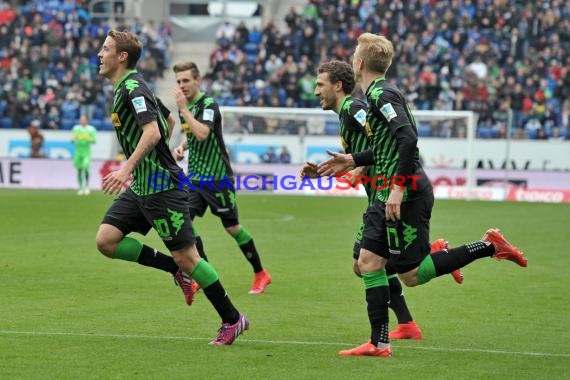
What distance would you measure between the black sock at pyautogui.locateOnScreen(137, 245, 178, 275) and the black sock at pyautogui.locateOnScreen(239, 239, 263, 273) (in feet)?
8.31

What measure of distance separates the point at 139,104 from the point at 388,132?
5.88 ft

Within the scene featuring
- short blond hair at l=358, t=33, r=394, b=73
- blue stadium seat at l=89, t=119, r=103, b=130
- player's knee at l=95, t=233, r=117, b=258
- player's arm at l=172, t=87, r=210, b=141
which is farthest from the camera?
blue stadium seat at l=89, t=119, r=103, b=130

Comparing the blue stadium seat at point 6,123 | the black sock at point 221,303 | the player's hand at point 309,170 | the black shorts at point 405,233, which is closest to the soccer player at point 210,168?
the black sock at point 221,303

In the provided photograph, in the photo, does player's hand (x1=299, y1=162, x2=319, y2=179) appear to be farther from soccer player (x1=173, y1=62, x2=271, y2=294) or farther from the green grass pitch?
soccer player (x1=173, y1=62, x2=271, y2=294)

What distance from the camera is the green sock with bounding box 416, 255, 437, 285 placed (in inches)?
316

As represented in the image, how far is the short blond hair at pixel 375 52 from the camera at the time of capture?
772 cm

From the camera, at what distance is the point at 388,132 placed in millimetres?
7750

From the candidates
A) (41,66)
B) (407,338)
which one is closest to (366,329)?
(407,338)

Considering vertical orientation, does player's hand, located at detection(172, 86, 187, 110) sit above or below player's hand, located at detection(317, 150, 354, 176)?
above

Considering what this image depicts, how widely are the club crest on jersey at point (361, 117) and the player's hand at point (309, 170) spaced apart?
28.7 inches

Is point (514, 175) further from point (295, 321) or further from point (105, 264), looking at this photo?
point (295, 321)

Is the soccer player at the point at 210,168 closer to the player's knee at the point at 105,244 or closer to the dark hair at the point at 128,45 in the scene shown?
the player's knee at the point at 105,244

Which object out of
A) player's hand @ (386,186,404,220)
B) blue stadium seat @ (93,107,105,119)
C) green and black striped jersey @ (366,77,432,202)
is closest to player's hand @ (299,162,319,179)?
green and black striped jersey @ (366,77,432,202)

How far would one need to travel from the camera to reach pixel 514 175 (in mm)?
29938
